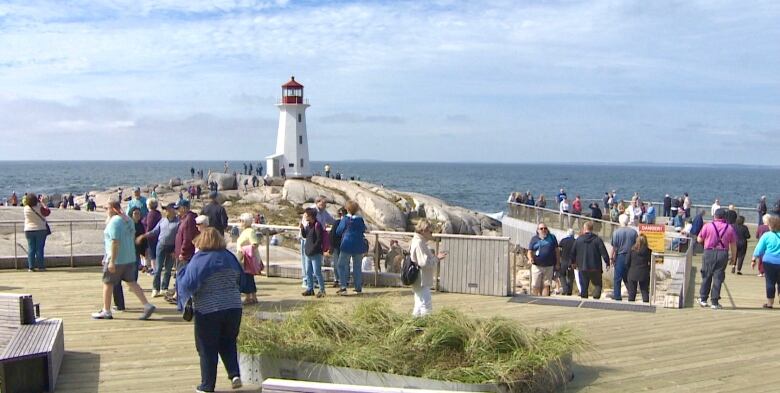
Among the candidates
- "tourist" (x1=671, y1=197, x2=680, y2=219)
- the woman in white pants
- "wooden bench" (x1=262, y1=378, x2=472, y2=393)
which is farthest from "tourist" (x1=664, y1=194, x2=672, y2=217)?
"wooden bench" (x1=262, y1=378, x2=472, y2=393)

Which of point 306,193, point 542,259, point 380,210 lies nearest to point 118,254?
point 542,259

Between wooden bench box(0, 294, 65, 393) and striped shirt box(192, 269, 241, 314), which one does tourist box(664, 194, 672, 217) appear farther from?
wooden bench box(0, 294, 65, 393)

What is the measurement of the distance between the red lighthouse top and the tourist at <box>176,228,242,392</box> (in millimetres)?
56065

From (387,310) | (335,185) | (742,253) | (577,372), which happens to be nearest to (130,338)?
(387,310)

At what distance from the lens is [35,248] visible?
1387cm

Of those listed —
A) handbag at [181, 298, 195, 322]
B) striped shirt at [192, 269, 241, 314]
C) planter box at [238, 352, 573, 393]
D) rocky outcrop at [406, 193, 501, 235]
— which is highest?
striped shirt at [192, 269, 241, 314]

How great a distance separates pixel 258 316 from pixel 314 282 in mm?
4759

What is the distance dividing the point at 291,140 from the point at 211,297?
55362 millimetres

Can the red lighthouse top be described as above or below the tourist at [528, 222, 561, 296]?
above

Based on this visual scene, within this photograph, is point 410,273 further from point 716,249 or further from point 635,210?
point 635,210

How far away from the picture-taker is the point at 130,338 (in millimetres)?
8680

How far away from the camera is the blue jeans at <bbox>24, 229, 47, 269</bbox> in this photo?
535 inches

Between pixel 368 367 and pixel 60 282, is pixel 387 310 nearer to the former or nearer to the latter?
pixel 368 367

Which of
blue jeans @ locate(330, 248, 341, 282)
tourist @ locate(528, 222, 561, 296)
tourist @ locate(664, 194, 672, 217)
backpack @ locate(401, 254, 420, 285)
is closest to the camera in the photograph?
backpack @ locate(401, 254, 420, 285)
